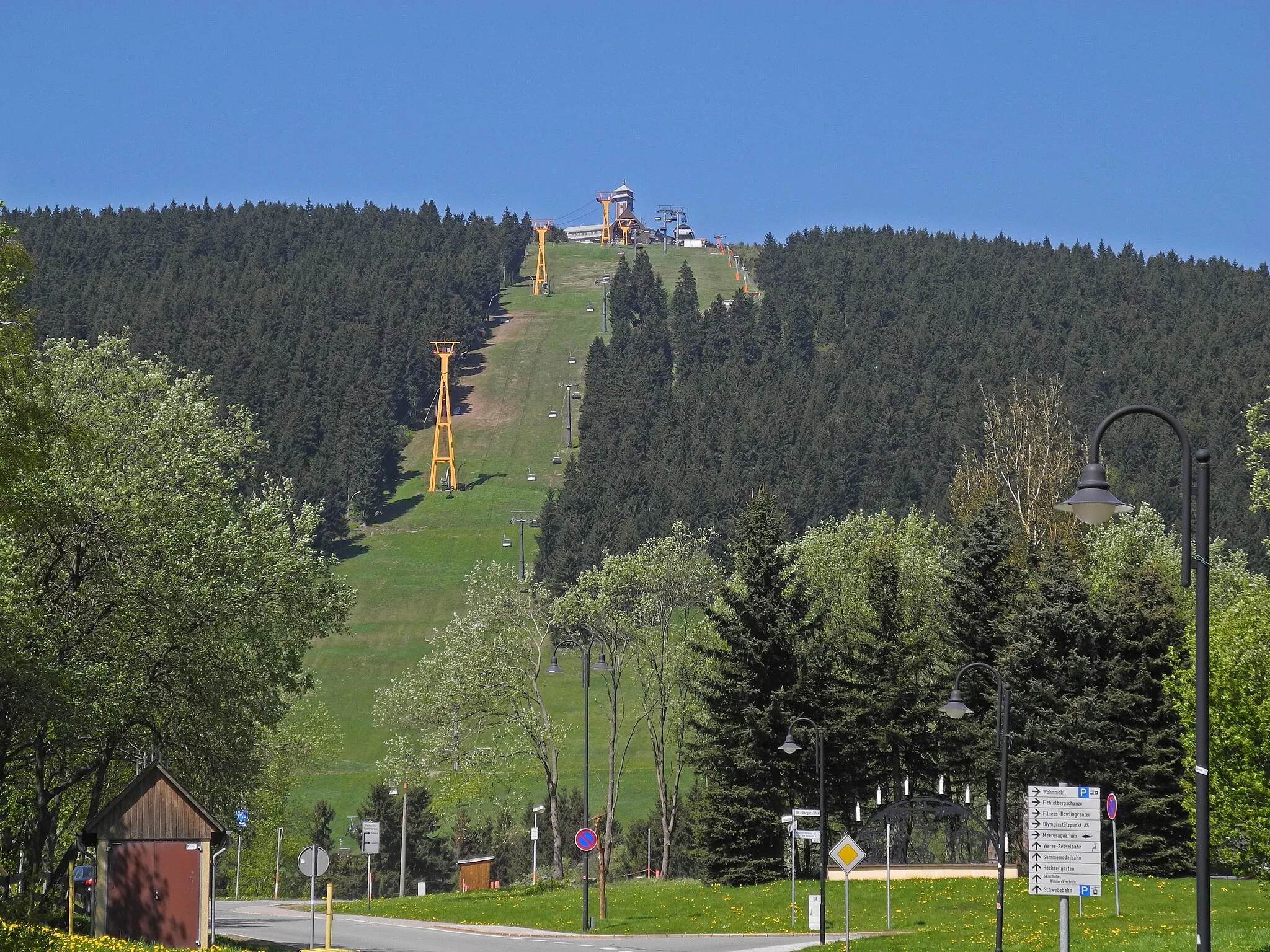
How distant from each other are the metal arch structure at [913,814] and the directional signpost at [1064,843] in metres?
21.4

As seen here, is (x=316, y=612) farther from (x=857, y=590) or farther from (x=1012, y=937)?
(x=857, y=590)

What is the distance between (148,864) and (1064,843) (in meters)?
20.7

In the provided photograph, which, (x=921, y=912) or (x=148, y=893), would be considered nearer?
(x=148, y=893)

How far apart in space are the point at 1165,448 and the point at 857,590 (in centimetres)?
9170

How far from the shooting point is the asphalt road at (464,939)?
35375 millimetres

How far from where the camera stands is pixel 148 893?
32156 millimetres


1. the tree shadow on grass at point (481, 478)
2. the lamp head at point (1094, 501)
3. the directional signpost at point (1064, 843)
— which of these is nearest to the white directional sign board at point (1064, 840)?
the directional signpost at point (1064, 843)

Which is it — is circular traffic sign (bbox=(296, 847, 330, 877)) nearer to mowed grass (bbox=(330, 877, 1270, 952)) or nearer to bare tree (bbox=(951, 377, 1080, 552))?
mowed grass (bbox=(330, 877, 1270, 952))

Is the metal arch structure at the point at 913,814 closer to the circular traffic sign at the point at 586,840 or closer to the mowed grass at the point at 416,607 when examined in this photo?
the circular traffic sign at the point at 586,840

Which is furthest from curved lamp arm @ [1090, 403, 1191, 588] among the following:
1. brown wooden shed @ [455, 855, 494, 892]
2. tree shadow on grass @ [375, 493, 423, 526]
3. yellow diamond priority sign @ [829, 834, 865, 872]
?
tree shadow on grass @ [375, 493, 423, 526]

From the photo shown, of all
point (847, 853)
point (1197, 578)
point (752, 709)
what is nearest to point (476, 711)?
point (752, 709)

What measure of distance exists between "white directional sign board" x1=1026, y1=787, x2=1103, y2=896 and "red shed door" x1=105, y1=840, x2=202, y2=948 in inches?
788

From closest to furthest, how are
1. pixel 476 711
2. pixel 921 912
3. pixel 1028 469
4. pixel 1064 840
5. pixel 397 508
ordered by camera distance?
pixel 1064 840 → pixel 921 912 → pixel 476 711 → pixel 1028 469 → pixel 397 508

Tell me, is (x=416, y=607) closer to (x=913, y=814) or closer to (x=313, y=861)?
(x=913, y=814)
